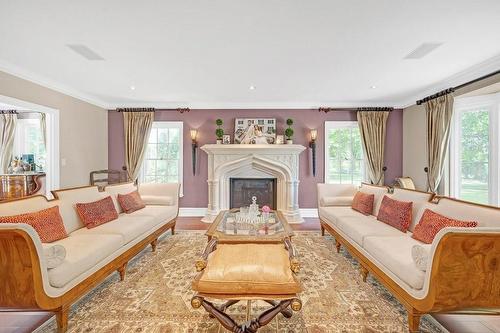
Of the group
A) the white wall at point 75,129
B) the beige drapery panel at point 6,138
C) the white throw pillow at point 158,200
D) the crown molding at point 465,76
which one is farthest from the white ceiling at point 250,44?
the beige drapery panel at point 6,138

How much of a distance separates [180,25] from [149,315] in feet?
9.12

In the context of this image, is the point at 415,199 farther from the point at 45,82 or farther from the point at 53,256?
the point at 45,82

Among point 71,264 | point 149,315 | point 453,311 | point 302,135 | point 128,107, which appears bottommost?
point 149,315

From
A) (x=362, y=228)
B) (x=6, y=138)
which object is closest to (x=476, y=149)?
(x=362, y=228)

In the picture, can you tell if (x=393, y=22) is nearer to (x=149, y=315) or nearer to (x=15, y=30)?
(x=149, y=315)

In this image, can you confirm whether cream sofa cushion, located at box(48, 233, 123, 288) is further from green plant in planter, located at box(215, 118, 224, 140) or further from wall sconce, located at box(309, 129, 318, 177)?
wall sconce, located at box(309, 129, 318, 177)

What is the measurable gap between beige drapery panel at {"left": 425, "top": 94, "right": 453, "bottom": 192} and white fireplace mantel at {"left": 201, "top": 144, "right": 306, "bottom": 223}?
7.81ft

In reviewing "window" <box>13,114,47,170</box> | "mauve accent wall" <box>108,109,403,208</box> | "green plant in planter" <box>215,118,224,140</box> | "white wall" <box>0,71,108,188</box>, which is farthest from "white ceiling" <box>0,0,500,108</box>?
"window" <box>13,114,47,170</box>

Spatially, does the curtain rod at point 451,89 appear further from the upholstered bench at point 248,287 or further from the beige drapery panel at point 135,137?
the beige drapery panel at point 135,137

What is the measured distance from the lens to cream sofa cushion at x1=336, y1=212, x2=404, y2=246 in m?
2.81

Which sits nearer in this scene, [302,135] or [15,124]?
[302,135]

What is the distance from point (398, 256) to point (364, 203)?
1.73m

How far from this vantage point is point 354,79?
403 cm

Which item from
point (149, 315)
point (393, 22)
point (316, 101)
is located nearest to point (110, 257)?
point (149, 315)
